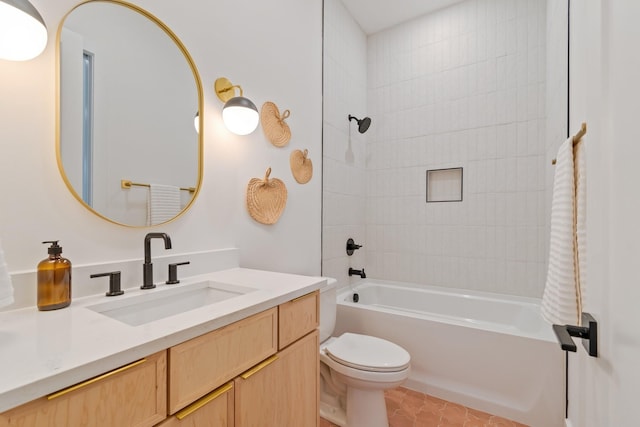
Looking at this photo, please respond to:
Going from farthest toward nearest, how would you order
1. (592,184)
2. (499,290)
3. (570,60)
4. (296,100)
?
(499,290), (296,100), (570,60), (592,184)

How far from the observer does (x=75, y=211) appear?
3.16 feet

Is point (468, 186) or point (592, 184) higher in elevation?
point (468, 186)

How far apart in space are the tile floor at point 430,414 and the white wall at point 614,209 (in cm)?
107

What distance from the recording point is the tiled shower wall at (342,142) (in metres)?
2.38

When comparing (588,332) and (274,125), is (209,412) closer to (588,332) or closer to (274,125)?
(588,332)

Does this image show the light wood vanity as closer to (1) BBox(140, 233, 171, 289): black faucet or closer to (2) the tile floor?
(1) BBox(140, 233, 171, 289): black faucet

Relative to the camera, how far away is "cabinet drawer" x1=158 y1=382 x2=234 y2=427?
68cm

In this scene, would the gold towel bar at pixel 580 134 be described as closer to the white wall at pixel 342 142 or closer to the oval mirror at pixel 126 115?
the oval mirror at pixel 126 115

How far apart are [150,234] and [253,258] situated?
65 centimetres

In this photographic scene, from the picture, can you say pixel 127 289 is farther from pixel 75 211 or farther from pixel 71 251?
pixel 75 211

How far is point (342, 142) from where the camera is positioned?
102 inches

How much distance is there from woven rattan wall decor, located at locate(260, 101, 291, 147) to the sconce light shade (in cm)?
24

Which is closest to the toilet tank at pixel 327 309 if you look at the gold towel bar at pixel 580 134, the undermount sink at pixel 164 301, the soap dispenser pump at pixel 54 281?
the undermount sink at pixel 164 301

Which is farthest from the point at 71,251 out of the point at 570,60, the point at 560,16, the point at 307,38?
the point at 560,16
